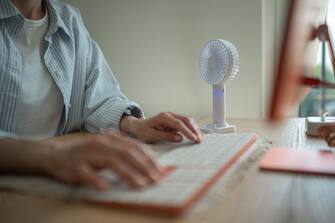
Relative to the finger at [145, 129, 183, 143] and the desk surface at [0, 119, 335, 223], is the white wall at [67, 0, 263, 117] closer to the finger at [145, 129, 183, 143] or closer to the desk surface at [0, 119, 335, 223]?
the finger at [145, 129, 183, 143]

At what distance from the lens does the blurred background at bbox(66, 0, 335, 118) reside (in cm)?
165

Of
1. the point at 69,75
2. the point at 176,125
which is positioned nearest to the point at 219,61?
the point at 176,125

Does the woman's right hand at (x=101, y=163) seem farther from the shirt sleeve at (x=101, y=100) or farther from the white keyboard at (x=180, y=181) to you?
the shirt sleeve at (x=101, y=100)

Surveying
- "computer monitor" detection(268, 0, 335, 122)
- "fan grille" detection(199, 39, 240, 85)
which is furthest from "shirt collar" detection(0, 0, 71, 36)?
"computer monitor" detection(268, 0, 335, 122)

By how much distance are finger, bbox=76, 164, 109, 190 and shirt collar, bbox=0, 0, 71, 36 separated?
2.19 feet

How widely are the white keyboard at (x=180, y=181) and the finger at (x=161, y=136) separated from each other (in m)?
0.06

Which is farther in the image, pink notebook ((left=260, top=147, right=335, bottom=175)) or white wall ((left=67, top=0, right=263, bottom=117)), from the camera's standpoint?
white wall ((left=67, top=0, right=263, bottom=117))

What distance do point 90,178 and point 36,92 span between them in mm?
647

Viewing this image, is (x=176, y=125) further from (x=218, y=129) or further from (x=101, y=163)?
(x=101, y=163)

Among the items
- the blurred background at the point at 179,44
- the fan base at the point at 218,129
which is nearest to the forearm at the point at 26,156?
the fan base at the point at 218,129

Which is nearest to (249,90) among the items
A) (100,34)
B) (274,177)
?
(100,34)

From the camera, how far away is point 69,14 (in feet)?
4.15

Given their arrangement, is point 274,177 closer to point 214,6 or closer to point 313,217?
point 313,217

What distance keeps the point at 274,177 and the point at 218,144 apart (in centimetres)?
21
